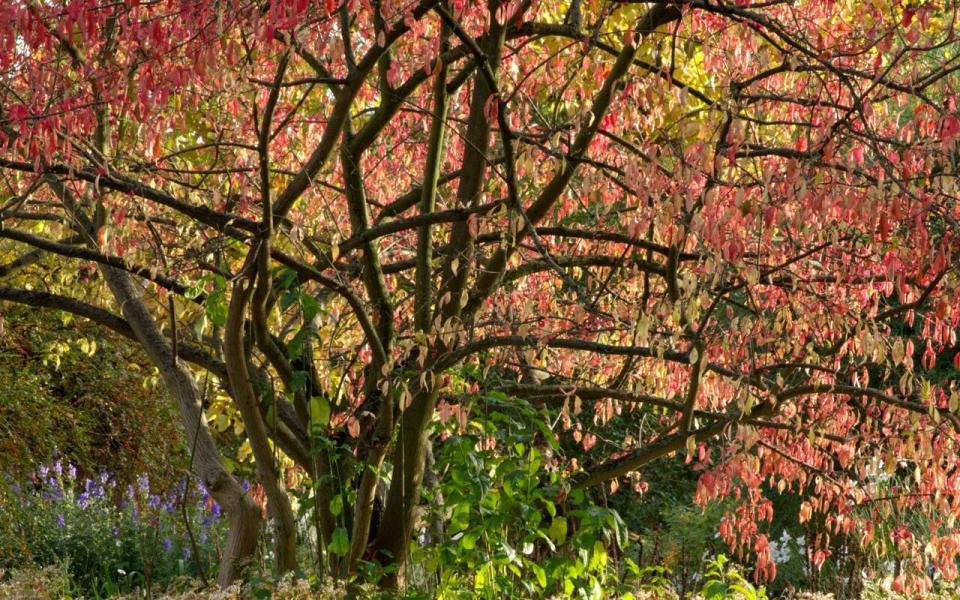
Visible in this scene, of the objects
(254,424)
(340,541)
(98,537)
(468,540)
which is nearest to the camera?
(468,540)

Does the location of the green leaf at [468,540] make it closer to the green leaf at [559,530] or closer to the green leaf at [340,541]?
the green leaf at [559,530]

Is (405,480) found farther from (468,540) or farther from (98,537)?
(98,537)

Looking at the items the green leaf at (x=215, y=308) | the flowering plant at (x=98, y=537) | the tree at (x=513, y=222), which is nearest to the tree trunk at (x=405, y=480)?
the tree at (x=513, y=222)

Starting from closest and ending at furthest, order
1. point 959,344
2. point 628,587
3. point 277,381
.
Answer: point 628,587, point 277,381, point 959,344

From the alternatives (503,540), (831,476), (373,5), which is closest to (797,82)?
(831,476)

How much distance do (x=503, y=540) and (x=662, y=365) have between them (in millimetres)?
1810

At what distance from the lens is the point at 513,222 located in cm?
378

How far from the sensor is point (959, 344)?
456 inches

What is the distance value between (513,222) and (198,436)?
2.70m

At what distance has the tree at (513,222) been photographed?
12.7ft

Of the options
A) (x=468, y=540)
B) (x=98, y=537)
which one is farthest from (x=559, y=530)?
(x=98, y=537)

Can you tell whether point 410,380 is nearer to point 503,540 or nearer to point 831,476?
point 503,540

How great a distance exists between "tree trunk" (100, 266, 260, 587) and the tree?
2 centimetres

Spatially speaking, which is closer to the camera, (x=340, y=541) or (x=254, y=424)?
(x=340, y=541)
